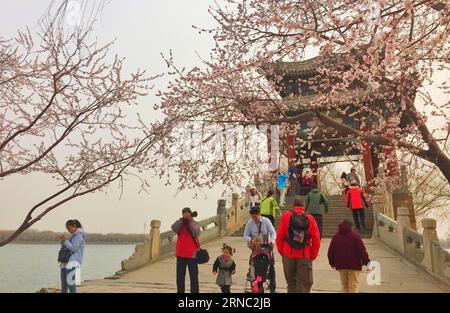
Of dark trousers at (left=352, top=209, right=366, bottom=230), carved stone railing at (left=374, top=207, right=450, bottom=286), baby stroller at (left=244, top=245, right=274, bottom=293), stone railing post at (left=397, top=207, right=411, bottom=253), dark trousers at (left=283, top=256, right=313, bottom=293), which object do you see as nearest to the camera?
dark trousers at (left=283, top=256, right=313, bottom=293)

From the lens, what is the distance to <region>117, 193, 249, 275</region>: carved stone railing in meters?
10.1

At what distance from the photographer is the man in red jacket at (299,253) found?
4.97 meters

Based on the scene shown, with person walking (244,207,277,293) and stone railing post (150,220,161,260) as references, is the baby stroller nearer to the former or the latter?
person walking (244,207,277,293)

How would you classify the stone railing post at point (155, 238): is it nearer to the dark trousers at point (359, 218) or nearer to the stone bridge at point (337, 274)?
the stone bridge at point (337, 274)

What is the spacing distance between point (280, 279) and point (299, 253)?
321 cm

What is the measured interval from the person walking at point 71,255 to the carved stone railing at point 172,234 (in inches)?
144

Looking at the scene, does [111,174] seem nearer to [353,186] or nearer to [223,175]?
[223,175]

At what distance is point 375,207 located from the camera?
13.2m

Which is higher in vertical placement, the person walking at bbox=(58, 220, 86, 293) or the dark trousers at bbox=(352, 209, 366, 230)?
the dark trousers at bbox=(352, 209, 366, 230)

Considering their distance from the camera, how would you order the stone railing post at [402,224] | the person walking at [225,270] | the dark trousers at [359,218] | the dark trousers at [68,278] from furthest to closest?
the dark trousers at [359,218] < the stone railing post at [402,224] < the dark trousers at [68,278] < the person walking at [225,270]

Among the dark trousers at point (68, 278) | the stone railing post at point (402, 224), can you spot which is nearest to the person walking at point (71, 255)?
the dark trousers at point (68, 278)

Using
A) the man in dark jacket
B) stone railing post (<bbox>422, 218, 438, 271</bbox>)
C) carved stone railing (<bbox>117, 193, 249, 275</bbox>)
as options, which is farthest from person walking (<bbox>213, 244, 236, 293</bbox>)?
stone railing post (<bbox>422, 218, 438, 271</bbox>)

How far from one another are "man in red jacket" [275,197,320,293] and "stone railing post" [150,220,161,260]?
20.8 ft

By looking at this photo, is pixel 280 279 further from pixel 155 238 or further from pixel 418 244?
pixel 155 238
